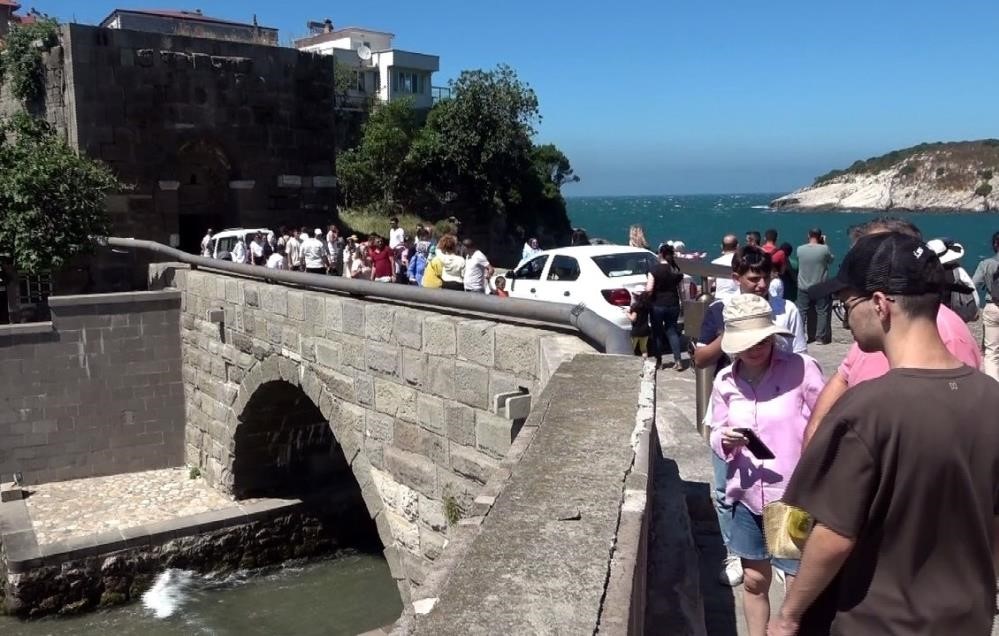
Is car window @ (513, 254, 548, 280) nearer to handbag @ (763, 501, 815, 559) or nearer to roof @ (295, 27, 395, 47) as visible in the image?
handbag @ (763, 501, 815, 559)

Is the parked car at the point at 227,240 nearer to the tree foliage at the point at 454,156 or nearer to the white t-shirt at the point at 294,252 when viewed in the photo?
the white t-shirt at the point at 294,252

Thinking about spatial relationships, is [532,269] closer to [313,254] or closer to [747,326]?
A: [313,254]

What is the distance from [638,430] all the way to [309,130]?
17.2 metres

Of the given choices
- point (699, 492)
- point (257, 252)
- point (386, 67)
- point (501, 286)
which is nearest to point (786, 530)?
point (699, 492)

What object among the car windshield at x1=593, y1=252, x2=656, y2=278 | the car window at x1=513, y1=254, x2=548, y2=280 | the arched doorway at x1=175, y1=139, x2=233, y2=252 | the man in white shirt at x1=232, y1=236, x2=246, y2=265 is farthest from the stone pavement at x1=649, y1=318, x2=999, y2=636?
the arched doorway at x1=175, y1=139, x2=233, y2=252

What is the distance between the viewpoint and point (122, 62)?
55.1 feet

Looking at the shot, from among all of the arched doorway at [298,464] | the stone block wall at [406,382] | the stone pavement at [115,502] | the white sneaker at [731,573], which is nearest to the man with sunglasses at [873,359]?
the white sneaker at [731,573]

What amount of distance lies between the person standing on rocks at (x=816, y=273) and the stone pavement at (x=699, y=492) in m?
0.72

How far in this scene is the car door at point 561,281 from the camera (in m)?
10.6

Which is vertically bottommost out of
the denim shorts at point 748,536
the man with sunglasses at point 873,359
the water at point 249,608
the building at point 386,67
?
the water at point 249,608

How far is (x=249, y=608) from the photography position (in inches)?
495

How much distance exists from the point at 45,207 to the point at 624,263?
31.9 feet

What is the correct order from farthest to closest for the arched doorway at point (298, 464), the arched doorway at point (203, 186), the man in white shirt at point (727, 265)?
the arched doorway at point (203, 186) → the arched doorway at point (298, 464) → the man in white shirt at point (727, 265)

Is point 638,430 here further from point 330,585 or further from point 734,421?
point 330,585
